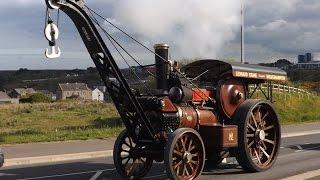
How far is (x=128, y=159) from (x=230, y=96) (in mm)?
2734

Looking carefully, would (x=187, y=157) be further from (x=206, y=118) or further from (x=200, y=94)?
(x=200, y=94)

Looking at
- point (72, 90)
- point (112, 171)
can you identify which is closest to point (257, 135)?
point (112, 171)

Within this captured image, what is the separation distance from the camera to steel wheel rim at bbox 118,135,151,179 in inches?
466

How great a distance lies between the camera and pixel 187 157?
11023 mm

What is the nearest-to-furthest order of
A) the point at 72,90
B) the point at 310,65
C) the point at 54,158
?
the point at 54,158 → the point at 310,65 → the point at 72,90

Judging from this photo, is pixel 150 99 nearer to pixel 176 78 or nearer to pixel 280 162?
pixel 176 78

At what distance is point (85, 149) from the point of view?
61.8ft

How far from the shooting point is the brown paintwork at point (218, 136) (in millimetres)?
11867

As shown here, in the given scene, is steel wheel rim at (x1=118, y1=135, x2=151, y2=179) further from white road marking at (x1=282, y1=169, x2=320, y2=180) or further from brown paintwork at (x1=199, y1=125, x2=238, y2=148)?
white road marking at (x1=282, y1=169, x2=320, y2=180)

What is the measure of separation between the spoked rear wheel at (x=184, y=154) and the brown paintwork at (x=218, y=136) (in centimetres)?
67

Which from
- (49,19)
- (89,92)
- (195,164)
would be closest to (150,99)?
(195,164)

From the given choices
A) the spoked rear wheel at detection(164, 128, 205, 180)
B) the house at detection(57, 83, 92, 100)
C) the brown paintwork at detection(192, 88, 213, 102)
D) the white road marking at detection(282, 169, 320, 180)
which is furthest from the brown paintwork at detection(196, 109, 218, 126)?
the house at detection(57, 83, 92, 100)

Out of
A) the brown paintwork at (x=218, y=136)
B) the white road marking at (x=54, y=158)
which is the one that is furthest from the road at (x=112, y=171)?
the brown paintwork at (x=218, y=136)

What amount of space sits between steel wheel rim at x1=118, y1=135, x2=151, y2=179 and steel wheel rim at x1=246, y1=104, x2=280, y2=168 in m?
2.32
